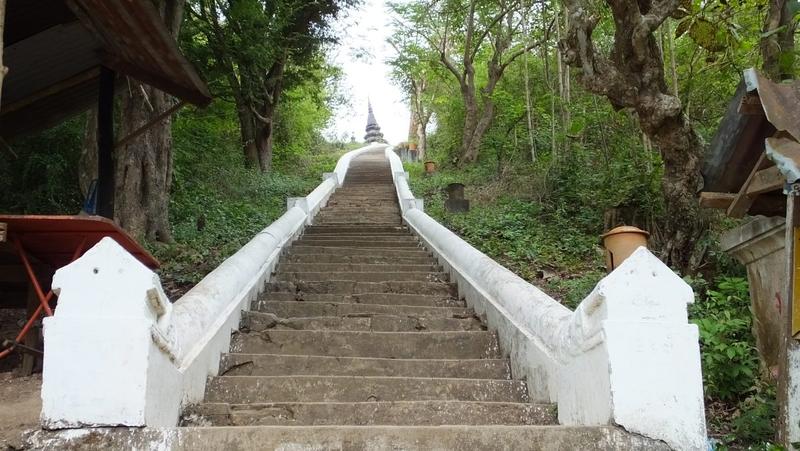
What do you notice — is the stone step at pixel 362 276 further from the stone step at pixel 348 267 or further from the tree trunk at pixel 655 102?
the tree trunk at pixel 655 102

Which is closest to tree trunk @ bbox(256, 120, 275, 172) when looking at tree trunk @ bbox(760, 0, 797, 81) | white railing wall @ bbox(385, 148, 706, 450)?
tree trunk @ bbox(760, 0, 797, 81)

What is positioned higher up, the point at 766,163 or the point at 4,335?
the point at 766,163

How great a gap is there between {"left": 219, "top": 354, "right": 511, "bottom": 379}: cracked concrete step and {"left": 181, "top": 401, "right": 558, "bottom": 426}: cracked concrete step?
694 mm

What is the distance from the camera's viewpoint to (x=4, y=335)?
6.04m

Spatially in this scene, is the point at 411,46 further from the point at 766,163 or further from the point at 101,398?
the point at 101,398

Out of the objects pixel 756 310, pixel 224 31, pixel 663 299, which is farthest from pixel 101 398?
pixel 224 31

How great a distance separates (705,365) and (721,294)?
1389mm

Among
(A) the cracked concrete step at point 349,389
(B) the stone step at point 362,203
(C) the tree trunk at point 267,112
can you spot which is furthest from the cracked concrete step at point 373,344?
(C) the tree trunk at point 267,112

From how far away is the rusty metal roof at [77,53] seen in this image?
4785mm

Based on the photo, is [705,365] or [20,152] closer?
[705,365]

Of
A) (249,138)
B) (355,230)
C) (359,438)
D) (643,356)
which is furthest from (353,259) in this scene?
(249,138)

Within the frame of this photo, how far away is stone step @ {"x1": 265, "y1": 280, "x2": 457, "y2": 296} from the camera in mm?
5926

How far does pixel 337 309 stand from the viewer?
5.14 meters

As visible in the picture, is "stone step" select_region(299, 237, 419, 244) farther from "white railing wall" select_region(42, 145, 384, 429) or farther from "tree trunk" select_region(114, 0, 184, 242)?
"white railing wall" select_region(42, 145, 384, 429)
